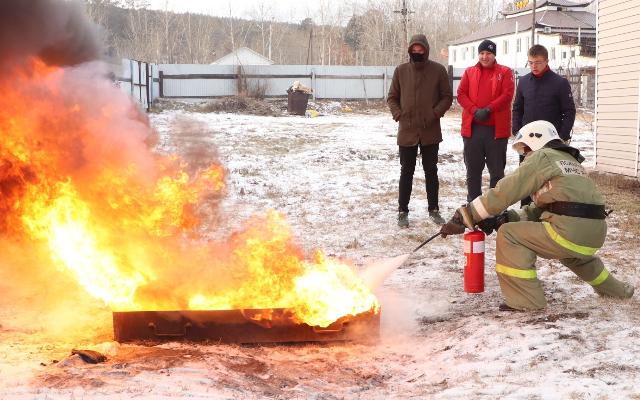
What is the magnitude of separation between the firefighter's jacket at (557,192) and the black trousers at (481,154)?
3.03 m

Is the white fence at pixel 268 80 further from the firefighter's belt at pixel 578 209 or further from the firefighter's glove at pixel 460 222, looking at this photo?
the firefighter's belt at pixel 578 209

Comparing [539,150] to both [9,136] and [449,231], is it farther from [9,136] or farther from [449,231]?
[9,136]

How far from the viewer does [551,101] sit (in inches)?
313

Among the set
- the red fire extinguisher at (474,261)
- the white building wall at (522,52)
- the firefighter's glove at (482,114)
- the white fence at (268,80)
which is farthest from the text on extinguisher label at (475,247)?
the white building wall at (522,52)

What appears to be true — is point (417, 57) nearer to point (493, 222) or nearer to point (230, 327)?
point (493, 222)

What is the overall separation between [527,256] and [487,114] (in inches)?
128

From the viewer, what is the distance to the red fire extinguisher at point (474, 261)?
5766 millimetres

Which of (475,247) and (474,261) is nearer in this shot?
(475,247)

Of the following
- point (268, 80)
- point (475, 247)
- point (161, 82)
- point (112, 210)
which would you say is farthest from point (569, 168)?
point (268, 80)

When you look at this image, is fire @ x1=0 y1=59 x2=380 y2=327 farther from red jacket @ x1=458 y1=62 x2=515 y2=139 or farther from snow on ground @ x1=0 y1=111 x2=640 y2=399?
red jacket @ x1=458 y1=62 x2=515 y2=139

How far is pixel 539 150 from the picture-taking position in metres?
5.10

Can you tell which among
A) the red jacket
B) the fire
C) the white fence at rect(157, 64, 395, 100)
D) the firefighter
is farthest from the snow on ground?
the white fence at rect(157, 64, 395, 100)

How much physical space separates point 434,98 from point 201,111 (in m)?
19.3

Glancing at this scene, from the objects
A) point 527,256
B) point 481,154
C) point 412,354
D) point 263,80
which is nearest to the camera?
point 412,354
